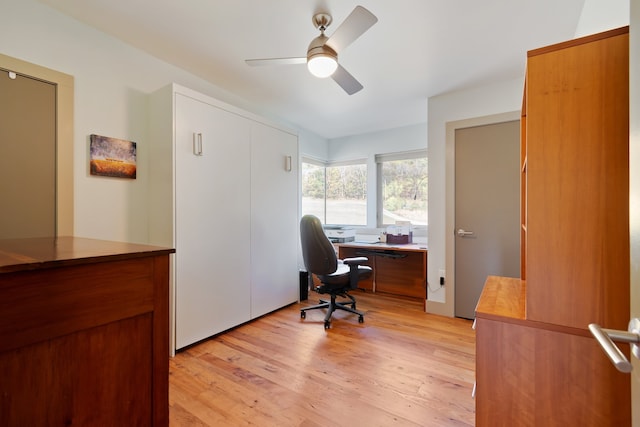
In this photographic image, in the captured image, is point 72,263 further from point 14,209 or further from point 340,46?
point 340,46

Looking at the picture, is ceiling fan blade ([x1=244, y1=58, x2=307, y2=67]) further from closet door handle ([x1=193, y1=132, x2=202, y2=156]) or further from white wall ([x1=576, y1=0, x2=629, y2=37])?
white wall ([x1=576, y1=0, x2=629, y2=37])

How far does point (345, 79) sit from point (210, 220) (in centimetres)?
155

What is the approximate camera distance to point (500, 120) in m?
2.68

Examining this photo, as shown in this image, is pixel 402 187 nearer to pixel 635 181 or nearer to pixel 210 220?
pixel 210 220

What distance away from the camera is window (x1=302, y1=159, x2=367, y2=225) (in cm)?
450

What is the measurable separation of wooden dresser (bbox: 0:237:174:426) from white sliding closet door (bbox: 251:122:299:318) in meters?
1.92

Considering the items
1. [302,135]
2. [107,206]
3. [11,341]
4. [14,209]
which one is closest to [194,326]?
[107,206]

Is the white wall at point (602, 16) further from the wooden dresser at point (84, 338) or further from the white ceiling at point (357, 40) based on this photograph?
the wooden dresser at point (84, 338)

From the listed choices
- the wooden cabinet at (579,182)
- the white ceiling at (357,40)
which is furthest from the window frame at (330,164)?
the wooden cabinet at (579,182)

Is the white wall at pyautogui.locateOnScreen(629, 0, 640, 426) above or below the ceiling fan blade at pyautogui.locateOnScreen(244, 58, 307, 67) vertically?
below

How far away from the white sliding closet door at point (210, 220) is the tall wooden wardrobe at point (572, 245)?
6.74 ft

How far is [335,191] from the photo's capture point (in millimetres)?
4785

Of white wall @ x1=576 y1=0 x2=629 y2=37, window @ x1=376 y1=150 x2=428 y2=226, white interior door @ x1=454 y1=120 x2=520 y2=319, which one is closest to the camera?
white wall @ x1=576 y1=0 x2=629 y2=37

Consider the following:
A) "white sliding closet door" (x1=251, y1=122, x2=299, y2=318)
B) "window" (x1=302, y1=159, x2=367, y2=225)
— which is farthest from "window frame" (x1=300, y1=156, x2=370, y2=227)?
"white sliding closet door" (x1=251, y1=122, x2=299, y2=318)
